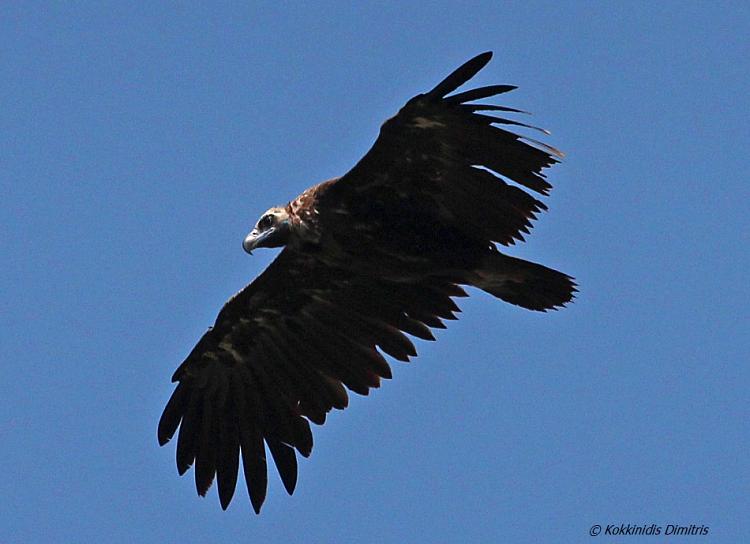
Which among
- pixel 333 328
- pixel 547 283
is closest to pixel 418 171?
pixel 547 283

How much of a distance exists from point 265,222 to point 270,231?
139 millimetres

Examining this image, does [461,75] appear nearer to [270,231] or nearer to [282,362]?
[270,231]

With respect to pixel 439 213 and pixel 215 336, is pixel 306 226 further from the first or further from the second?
pixel 215 336

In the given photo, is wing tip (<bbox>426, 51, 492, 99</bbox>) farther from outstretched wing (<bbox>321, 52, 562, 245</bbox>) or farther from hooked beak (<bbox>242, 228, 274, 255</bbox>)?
hooked beak (<bbox>242, 228, 274, 255</bbox>)

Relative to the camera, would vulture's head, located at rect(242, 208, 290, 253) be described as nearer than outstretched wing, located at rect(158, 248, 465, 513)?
Yes

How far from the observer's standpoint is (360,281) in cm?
1402

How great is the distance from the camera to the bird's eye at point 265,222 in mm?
13336

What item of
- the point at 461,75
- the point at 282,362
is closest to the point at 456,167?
the point at 461,75

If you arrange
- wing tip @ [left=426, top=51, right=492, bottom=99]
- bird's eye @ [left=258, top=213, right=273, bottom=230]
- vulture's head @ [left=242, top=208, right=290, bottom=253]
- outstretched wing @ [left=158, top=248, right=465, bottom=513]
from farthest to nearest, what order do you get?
outstretched wing @ [left=158, top=248, right=465, bottom=513]
bird's eye @ [left=258, top=213, right=273, bottom=230]
vulture's head @ [left=242, top=208, right=290, bottom=253]
wing tip @ [left=426, top=51, right=492, bottom=99]

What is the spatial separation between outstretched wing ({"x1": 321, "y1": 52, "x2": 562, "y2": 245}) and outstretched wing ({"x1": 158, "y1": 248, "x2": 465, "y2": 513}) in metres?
1.35

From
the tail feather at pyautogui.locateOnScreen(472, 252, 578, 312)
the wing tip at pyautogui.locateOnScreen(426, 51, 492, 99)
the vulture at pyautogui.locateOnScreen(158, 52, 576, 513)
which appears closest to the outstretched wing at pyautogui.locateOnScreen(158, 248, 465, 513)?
the vulture at pyautogui.locateOnScreen(158, 52, 576, 513)

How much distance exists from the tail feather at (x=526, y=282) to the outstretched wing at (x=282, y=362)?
104cm

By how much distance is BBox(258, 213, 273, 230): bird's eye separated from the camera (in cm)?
1334

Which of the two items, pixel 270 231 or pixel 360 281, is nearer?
pixel 270 231
